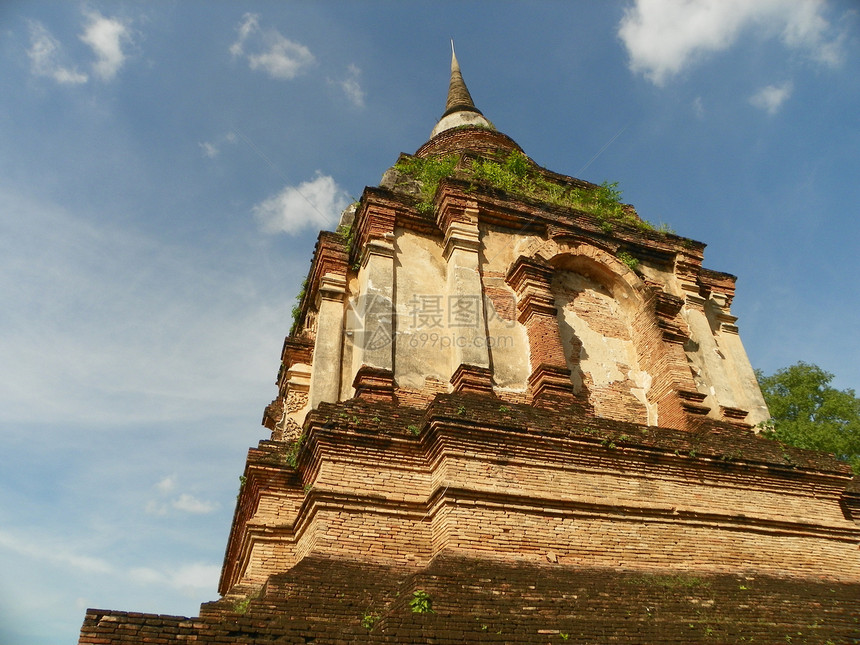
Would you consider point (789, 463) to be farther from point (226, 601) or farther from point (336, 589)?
point (226, 601)

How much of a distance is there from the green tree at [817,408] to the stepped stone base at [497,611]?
1185 cm

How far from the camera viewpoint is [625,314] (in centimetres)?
1078

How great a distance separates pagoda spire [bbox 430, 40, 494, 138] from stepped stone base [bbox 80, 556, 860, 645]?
11.7 meters

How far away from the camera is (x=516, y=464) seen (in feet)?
23.9

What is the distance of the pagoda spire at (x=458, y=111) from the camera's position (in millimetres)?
16734

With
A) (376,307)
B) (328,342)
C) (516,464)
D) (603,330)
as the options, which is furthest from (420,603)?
(603,330)

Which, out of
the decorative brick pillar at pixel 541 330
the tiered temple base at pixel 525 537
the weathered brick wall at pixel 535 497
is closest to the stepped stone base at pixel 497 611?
the tiered temple base at pixel 525 537

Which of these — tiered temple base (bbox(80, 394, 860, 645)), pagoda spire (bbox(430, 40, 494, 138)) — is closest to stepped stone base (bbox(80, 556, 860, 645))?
tiered temple base (bbox(80, 394, 860, 645))

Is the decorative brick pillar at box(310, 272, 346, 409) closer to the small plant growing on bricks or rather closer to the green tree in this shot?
the small plant growing on bricks

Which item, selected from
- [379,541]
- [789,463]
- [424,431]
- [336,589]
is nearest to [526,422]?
[424,431]

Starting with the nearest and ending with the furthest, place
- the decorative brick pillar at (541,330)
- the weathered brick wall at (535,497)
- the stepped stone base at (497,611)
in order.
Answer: the stepped stone base at (497,611) → the weathered brick wall at (535,497) → the decorative brick pillar at (541,330)

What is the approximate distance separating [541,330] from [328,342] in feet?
10.7

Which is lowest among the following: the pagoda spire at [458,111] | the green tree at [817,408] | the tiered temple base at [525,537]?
the tiered temple base at [525,537]

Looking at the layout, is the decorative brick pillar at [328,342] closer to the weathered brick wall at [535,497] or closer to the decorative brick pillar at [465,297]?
the weathered brick wall at [535,497]
